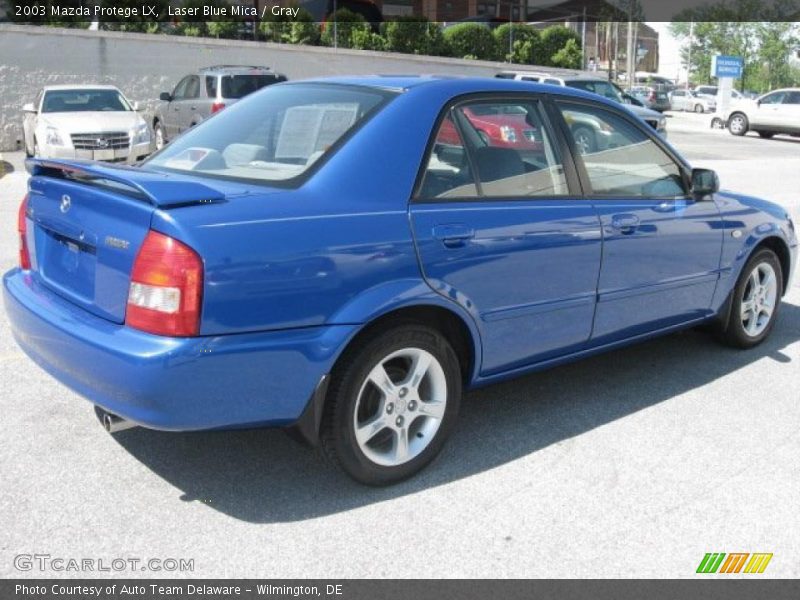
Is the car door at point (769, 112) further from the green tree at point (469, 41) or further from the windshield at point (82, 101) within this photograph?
the windshield at point (82, 101)

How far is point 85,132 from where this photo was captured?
13.9 meters

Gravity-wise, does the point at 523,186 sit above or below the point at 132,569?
above

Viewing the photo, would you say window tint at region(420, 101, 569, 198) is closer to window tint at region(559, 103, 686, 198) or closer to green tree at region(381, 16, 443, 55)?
window tint at region(559, 103, 686, 198)

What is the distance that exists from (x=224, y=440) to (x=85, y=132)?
36.8ft

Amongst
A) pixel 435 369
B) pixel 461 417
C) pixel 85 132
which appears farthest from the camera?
pixel 85 132

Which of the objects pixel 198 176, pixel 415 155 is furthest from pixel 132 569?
pixel 415 155

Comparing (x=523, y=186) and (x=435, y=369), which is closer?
(x=435, y=369)

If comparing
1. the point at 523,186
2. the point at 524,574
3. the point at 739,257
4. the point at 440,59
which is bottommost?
the point at 524,574

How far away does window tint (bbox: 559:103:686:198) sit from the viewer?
14.1 ft

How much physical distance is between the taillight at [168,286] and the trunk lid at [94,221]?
7cm

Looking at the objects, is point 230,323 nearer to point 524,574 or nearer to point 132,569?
point 132,569

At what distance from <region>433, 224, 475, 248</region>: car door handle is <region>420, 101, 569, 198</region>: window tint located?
0.15 metres

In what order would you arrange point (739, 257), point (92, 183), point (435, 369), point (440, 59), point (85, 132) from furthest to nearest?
1. point (440, 59)
2. point (85, 132)
3. point (739, 257)
4. point (435, 369)
5. point (92, 183)

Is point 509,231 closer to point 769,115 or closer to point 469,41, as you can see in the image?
point 769,115
